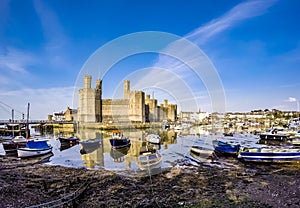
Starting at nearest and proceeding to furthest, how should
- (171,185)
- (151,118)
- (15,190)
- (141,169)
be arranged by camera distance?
1. (15,190)
2. (171,185)
3. (141,169)
4. (151,118)

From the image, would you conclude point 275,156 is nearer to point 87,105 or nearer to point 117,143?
point 117,143

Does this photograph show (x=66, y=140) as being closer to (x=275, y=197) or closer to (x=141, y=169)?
(x=141, y=169)

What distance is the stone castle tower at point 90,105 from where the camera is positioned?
156ft

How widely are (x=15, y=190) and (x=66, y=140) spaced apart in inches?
669

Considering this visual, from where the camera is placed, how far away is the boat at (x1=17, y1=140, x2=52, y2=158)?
15.9 meters

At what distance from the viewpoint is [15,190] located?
8086 millimetres

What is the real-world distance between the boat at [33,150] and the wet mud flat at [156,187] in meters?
4.09

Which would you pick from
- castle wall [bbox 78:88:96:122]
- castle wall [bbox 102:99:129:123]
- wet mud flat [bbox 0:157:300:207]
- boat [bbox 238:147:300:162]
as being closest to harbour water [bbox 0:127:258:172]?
wet mud flat [bbox 0:157:300:207]

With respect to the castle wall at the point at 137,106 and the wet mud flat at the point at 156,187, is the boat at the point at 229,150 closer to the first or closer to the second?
the wet mud flat at the point at 156,187

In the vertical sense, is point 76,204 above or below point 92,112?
below

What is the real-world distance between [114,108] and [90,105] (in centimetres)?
1094

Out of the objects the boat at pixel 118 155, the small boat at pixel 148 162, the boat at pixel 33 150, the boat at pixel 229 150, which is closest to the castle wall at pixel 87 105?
the boat at pixel 33 150

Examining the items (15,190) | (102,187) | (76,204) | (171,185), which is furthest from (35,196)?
(171,185)

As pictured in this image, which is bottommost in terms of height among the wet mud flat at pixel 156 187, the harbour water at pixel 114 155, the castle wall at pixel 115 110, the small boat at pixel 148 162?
the harbour water at pixel 114 155
